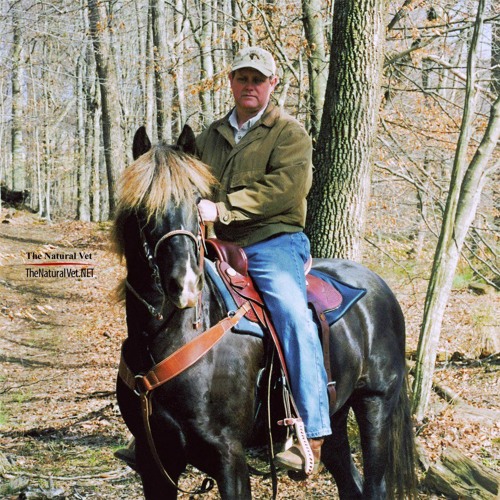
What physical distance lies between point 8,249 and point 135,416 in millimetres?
14593

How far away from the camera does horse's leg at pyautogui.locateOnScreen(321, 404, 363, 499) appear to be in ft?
14.5

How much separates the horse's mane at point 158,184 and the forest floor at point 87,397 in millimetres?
455

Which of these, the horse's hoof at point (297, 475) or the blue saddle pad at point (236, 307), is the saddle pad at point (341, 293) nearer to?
the blue saddle pad at point (236, 307)

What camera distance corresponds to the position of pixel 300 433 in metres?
3.43

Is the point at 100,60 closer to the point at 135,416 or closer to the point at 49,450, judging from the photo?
the point at 49,450

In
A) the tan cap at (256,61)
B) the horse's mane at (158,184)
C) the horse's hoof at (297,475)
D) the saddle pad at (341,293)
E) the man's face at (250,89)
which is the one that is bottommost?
the horse's hoof at (297,475)

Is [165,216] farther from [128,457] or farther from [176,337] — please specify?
[128,457]

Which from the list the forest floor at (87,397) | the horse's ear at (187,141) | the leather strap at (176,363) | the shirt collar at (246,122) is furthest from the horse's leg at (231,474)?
the shirt collar at (246,122)

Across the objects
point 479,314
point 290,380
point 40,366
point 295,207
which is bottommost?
point 40,366

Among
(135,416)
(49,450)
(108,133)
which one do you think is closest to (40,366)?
(49,450)

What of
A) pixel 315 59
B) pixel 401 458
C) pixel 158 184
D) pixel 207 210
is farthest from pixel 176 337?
pixel 315 59

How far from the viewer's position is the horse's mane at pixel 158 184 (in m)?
2.86

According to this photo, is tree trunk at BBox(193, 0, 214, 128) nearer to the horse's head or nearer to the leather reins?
the horse's head

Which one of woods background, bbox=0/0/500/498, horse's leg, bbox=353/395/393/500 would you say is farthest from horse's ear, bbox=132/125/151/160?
horse's leg, bbox=353/395/393/500
